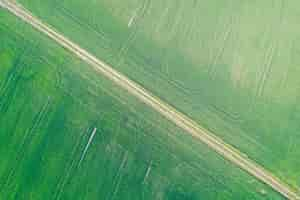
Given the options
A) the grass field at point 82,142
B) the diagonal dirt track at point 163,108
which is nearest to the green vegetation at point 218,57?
the diagonal dirt track at point 163,108

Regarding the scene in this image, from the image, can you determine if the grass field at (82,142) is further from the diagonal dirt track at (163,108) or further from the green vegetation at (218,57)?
the green vegetation at (218,57)

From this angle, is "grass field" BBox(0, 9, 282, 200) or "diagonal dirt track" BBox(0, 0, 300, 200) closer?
"diagonal dirt track" BBox(0, 0, 300, 200)

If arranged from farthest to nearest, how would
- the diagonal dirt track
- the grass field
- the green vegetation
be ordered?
the green vegetation
the grass field
the diagonal dirt track

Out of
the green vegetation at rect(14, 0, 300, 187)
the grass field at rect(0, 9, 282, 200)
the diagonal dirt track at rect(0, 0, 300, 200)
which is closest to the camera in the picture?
the diagonal dirt track at rect(0, 0, 300, 200)

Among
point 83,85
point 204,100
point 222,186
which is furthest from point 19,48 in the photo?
point 222,186

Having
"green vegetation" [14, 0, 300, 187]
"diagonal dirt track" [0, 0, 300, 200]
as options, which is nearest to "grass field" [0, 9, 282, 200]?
"diagonal dirt track" [0, 0, 300, 200]

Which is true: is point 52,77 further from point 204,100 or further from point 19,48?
point 204,100

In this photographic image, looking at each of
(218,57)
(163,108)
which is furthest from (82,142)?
(218,57)

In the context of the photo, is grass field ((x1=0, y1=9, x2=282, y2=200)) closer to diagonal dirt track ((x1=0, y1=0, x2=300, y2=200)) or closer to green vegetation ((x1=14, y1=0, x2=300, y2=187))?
diagonal dirt track ((x1=0, y1=0, x2=300, y2=200))
